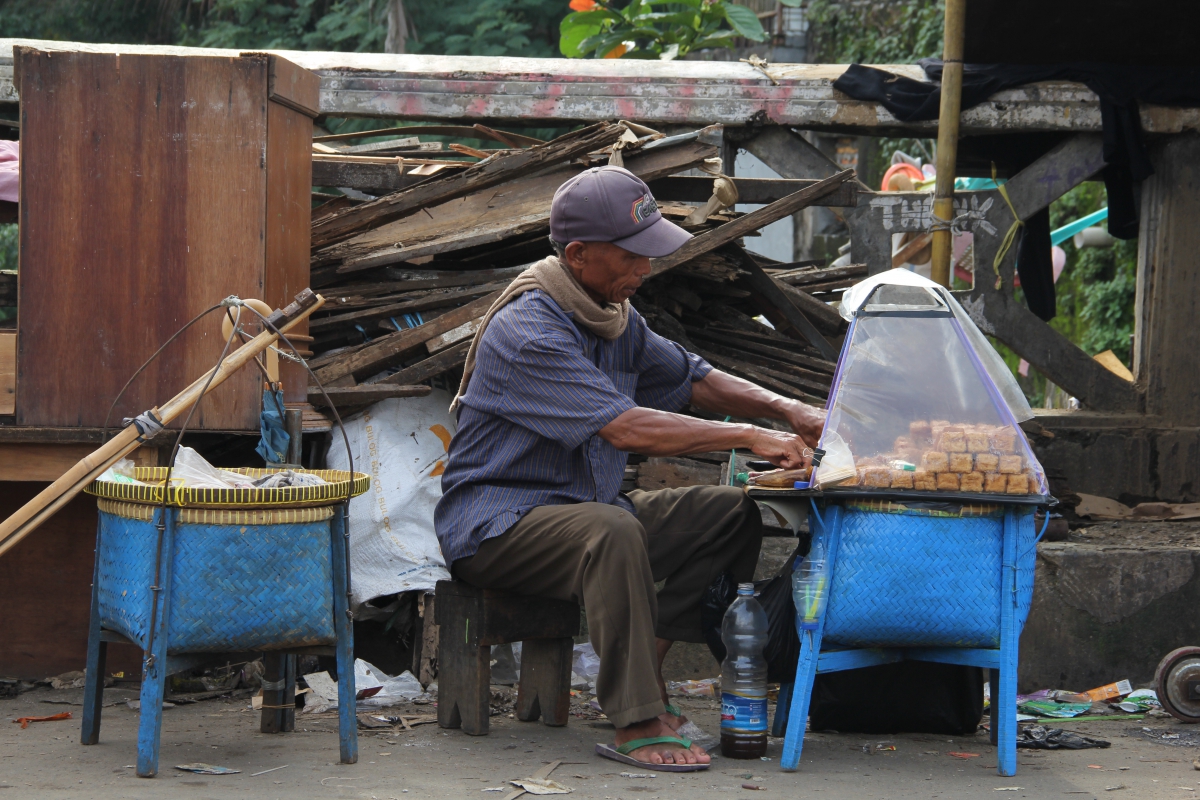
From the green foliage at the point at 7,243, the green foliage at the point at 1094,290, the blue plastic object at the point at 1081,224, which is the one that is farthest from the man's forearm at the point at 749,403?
the green foliage at the point at 7,243

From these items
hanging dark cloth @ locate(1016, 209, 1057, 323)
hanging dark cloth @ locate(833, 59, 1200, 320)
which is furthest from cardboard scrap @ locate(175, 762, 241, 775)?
hanging dark cloth @ locate(1016, 209, 1057, 323)

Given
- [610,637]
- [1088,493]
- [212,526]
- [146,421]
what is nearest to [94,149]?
[146,421]

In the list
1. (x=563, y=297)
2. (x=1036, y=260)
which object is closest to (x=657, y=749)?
(x=563, y=297)

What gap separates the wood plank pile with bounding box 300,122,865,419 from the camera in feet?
17.2

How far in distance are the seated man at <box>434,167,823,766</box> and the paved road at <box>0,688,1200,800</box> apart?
26 centimetres

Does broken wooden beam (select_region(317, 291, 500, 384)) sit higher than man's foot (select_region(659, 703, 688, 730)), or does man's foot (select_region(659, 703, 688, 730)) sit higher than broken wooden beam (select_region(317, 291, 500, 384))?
broken wooden beam (select_region(317, 291, 500, 384))

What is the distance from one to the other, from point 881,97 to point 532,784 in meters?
4.54

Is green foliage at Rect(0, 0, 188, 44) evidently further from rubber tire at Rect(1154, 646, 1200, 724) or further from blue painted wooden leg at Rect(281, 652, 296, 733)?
rubber tire at Rect(1154, 646, 1200, 724)

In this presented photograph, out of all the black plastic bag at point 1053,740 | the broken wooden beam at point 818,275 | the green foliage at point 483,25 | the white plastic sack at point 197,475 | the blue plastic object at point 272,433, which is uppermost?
the green foliage at point 483,25

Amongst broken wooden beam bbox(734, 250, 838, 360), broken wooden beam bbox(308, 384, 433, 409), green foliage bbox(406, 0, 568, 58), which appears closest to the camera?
broken wooden beam bbox(308, 384, 433, 409)

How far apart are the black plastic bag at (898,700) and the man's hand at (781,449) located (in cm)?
86

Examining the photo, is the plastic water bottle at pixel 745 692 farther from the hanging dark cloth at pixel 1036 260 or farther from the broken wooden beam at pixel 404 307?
the hanging dark cloth at pixel 1036 260

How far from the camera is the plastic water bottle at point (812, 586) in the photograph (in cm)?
359

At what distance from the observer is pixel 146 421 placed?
134 inches
